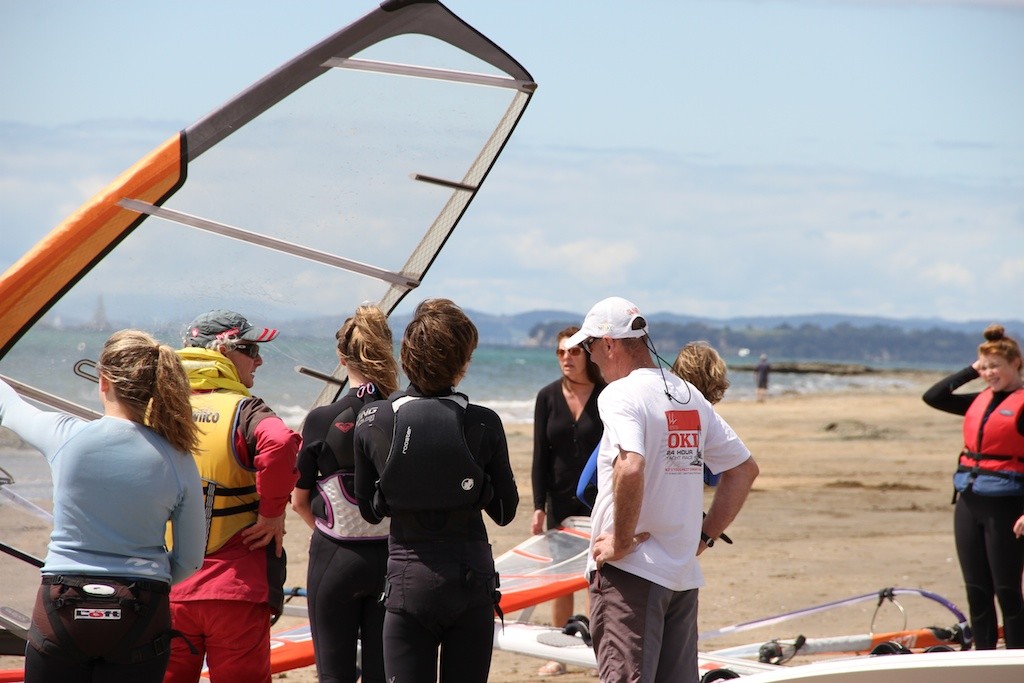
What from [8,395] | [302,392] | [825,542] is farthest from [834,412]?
[8,395]

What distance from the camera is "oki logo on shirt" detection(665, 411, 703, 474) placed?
3.17 metres

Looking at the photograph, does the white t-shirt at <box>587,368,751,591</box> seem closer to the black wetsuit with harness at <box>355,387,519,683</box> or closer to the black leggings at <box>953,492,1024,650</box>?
the black wetsuit with harness at <box>355,387,519,683</box>

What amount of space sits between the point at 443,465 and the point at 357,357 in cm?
80

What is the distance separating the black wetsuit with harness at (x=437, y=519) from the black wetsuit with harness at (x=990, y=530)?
10.1 feet

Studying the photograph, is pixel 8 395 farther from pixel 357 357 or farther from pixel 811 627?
pixel 811 627

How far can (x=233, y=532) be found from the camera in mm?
3303

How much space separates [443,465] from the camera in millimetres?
2857

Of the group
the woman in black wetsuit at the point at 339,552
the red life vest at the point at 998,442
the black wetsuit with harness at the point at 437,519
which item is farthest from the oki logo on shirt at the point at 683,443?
the red life vest at the point at 998,442

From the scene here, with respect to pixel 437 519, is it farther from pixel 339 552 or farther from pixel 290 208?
pixel 290 208

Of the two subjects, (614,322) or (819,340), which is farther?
(819,340)

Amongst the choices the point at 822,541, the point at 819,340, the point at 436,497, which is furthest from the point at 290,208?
the point at 819,340

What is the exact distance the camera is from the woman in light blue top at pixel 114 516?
257 cm

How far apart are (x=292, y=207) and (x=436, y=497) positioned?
5.41ft

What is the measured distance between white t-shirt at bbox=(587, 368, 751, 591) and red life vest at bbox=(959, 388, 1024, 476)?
2.51 meters
